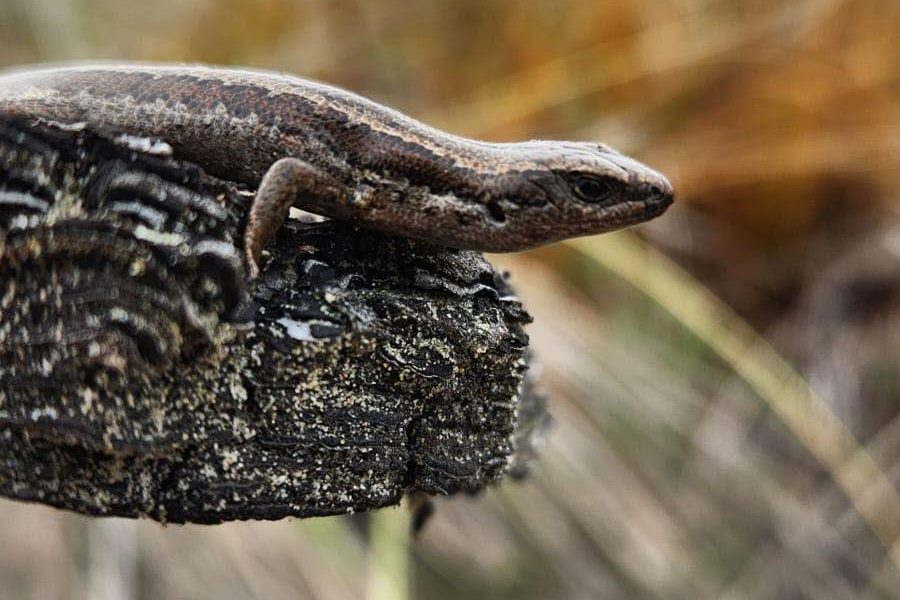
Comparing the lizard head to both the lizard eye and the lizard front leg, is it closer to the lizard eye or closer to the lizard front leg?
the lizard eye

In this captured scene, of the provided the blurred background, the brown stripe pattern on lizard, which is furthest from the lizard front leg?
the blurred background

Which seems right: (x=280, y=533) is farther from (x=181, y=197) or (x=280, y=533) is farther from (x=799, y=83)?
(x=799, y=83)

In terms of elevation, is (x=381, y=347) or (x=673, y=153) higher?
Result: (x=673, y=153)

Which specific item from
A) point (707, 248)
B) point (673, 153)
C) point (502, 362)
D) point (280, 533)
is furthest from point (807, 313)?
point (502, 362)

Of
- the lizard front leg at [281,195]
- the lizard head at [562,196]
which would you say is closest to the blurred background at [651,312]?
the lizard head at [562,196]

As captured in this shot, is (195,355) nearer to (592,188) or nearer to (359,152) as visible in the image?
(359,152)

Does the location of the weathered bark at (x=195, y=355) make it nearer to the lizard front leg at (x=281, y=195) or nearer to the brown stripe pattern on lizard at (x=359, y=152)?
the lizard front leg at (x=281, y=195)
